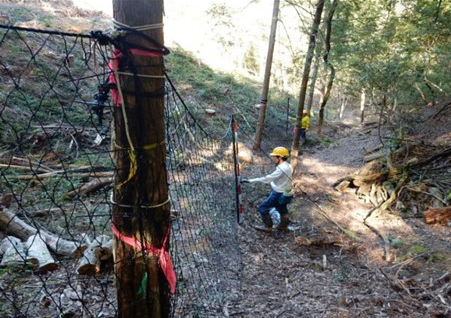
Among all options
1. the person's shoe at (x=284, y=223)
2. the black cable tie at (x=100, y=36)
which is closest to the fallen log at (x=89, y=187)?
the person's shoe at (x=284, y=223)

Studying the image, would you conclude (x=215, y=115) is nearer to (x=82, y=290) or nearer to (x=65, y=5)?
(x=65, y=5)

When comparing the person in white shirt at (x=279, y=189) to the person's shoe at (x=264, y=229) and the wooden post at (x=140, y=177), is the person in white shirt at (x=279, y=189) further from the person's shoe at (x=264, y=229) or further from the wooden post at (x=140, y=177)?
the wooden post at (x=140, y=177)

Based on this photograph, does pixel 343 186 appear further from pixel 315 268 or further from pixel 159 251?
pixel 159 251

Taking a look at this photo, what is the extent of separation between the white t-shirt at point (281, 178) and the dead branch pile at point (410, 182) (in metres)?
3.03

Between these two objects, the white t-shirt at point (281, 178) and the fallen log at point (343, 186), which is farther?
the fallen log at point (343, 186)

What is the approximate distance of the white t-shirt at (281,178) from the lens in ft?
22.4

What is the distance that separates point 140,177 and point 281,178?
17.4 feet

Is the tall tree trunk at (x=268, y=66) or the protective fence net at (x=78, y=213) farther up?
the tall tree trunk at (x=268, y=66)

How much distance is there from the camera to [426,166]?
990 centimetres

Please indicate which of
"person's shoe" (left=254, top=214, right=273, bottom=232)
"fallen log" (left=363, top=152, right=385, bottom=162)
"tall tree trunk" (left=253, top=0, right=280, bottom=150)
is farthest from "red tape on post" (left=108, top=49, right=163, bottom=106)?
"fallen log" (left=363, top=152, right=385, bottom=162)

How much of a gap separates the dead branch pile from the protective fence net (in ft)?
12.8

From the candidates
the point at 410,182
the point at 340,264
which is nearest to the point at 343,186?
the point at 410,182

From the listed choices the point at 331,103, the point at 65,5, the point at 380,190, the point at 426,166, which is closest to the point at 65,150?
the point at 380,190

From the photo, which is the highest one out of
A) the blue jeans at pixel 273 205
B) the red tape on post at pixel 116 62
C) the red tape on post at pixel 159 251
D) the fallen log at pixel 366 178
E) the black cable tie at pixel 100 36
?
the black cable tie at pixel 100 36
